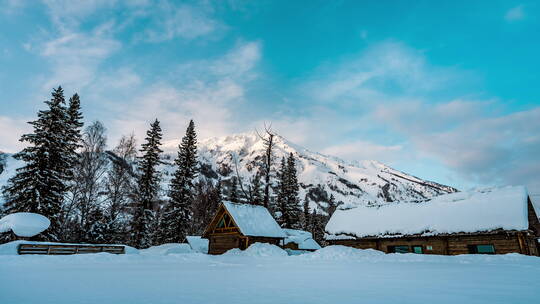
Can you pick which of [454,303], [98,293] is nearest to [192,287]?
[98,293]

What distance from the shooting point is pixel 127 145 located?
2812 cm

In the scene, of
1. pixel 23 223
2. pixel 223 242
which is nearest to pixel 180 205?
pixel 223 242

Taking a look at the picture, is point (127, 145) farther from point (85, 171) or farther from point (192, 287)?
point (192, 287)

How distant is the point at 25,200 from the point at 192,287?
70.5 feet

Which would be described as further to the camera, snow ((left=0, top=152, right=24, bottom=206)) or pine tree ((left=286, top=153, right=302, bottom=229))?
snow ((left=0, top=152, right=24, bottom=206))

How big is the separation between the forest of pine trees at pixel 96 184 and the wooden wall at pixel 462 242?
1274cm

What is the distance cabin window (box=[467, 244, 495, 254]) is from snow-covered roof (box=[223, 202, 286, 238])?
14362 millimetres

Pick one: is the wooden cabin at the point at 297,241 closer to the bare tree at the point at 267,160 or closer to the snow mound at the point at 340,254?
the bare tree at the point at 267,160

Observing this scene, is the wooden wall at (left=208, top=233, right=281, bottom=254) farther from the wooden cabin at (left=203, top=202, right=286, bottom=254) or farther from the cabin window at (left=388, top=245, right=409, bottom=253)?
the cabin window at (left=388, top=245, right=409, bottom=253)

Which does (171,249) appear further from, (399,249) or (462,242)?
(462,242)

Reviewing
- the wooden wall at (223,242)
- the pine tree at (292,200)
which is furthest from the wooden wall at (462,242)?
the pine tree at (292,200)

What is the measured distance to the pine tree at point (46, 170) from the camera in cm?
2067

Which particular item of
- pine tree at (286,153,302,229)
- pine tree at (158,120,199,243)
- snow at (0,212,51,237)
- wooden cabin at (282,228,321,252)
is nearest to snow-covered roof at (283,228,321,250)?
wooden cabin at (282,228,321,252)

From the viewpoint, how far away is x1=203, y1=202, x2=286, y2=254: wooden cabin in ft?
83.5
